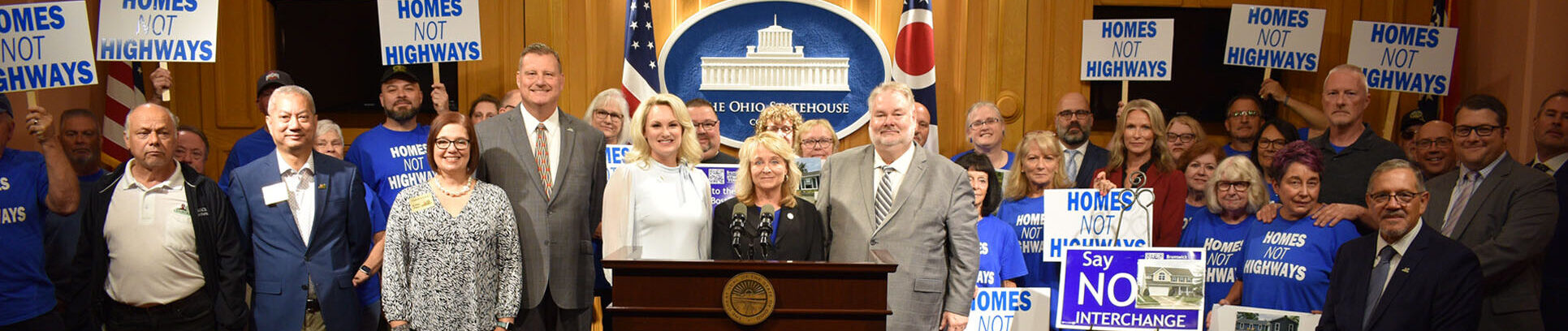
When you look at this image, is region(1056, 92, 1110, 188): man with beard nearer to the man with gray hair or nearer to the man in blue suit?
the man with gray hair

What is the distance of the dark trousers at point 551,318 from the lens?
396 centimetres

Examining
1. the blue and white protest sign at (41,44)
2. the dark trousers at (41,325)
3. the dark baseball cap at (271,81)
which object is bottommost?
the dark trousers at (41,325)

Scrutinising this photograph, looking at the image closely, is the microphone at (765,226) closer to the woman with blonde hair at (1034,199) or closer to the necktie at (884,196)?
the necktie at (884,196)

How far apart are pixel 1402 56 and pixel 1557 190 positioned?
208 cm

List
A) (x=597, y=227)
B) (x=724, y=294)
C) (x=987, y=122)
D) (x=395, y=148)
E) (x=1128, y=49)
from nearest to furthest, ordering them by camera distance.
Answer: (x=724, y=294)
(x=597, y=227)
(x=395, y=148)
(x=987, y=122)
(x=1128, y=49)

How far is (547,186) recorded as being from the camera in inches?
159

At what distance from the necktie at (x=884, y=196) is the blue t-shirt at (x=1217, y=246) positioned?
1.69m

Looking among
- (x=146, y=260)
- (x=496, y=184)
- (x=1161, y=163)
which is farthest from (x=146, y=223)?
(x=1161, y=163)

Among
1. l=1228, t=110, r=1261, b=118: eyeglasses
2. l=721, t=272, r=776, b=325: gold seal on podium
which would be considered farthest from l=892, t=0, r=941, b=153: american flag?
l=721, t=272, r=776, b=325: gold seal on podium

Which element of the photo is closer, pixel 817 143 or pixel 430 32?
pixel 817 143

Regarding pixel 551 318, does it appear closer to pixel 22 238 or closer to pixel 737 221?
pixel 737 221

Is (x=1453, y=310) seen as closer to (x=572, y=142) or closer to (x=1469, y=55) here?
(x=572, y=142)

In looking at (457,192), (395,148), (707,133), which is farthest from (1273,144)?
(395,148)

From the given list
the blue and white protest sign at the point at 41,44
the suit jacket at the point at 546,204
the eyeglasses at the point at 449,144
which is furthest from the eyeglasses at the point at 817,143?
the blue and white protest sign at the point at 41,44
